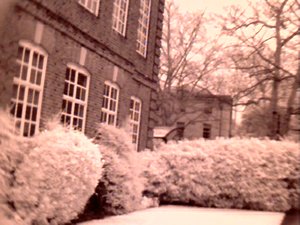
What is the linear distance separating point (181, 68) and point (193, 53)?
9.3 inches

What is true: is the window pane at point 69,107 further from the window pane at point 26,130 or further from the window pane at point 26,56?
the window pane at point 26,56

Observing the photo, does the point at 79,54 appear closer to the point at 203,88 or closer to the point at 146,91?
the point at 203,88

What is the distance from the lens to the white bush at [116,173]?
441 centimetres

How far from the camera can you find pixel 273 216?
197 inches

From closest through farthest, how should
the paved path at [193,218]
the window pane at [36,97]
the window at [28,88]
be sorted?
the window at [28,88]
the window pane at [36,97]
the paved path at [193,218]

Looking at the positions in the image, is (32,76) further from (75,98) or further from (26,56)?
(75,98)

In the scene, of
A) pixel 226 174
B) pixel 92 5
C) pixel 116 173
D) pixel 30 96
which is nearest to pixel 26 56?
pixel 30 96

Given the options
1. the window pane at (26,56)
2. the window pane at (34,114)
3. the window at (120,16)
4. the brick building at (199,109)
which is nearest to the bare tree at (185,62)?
the brick building at (199,109)

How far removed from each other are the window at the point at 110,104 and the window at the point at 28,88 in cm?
167

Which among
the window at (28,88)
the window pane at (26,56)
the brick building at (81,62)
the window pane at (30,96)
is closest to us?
the brick building at (81,62)

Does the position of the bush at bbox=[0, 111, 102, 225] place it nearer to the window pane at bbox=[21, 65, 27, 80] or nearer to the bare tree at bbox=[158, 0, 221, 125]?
the window pane at bbox=[21, 65, 27, 80]

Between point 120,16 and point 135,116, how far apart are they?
1.70 metres

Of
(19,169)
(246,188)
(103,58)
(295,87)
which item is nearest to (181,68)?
(103,58)

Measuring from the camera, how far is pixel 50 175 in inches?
122
